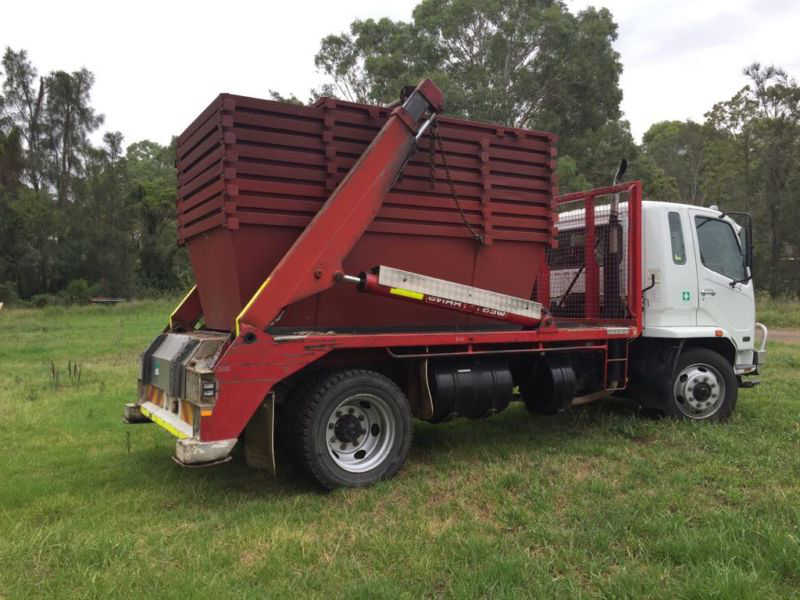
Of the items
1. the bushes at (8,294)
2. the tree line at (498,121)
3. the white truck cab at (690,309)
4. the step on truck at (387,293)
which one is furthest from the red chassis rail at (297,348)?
the bushes at (8,294)

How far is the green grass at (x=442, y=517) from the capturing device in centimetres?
332

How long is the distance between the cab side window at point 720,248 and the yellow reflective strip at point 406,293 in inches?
144

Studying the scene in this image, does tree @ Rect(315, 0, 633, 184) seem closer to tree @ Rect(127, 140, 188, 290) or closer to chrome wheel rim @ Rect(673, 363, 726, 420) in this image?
tree @ Rect(127, 140, 188, 290)

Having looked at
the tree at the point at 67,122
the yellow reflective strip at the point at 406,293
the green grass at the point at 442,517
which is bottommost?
the green grass at the point at 442,517

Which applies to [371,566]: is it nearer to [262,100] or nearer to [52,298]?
[262,100]

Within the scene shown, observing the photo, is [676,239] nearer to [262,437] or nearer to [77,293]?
[262,437]

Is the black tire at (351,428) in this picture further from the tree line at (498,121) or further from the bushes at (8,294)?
the bushes at (8,294)

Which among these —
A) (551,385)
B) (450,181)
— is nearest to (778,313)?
(551,385)

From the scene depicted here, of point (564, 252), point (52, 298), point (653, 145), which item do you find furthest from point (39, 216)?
point (653, 145)

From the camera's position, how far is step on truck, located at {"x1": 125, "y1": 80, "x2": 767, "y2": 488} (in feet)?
15.3

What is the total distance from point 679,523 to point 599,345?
2.55m

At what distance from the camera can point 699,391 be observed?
6738mm

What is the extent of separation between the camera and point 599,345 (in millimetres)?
6316

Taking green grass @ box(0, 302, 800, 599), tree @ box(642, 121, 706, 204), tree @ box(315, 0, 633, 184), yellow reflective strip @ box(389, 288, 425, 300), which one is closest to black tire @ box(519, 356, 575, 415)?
green grass @ box(0, 302, 800, 599)
